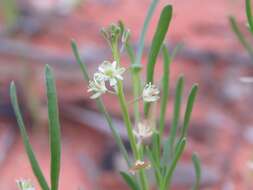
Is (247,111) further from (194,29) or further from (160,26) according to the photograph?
(160,26)

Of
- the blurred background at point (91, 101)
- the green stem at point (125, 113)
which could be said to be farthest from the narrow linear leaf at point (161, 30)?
the blurred background at point (91, 101)

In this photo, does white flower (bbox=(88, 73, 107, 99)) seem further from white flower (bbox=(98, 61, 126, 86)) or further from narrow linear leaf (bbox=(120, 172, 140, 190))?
narrow linear leaf (bbox=(120, 172, 140, 190))

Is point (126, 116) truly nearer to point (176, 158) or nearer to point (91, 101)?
point (176, 158)

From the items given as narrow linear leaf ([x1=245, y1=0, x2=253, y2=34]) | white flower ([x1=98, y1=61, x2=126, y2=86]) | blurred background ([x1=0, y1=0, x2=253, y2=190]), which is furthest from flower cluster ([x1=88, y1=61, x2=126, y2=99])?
blurred background ([x1=0, y1=0, x2=253, y2=190])

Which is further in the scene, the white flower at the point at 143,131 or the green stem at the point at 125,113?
the white flower at the point at 143,131

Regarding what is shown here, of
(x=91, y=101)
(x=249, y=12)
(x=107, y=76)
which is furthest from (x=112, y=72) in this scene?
(x=91, y=101)

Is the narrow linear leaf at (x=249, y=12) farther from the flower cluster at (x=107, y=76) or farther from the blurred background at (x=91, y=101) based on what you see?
the blurred background at (x=91, y=101)

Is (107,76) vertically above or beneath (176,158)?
above

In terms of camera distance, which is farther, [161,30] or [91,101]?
[91,101]

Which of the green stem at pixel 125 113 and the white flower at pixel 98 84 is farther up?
the white flower at pixel 98 84
